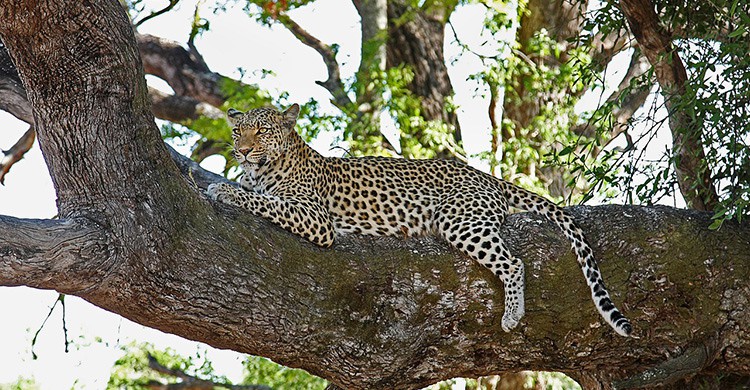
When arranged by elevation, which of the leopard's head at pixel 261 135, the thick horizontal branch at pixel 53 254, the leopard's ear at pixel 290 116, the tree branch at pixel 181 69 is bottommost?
the thick horizontal branch at pixel 53 254

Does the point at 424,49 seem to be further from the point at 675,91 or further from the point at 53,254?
the point at 53,254

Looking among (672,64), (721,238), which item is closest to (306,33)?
(672,64)

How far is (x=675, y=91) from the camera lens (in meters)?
7.72

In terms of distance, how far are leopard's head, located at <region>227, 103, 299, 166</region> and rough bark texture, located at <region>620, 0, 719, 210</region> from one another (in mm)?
2634

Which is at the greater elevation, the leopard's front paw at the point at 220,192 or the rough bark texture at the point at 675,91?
the rough bark texture at the point at 675,91

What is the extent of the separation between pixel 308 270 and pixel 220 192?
0.82 metres

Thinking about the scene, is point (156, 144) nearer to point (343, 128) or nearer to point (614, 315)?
point (614, 315)

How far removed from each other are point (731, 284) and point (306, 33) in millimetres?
9463

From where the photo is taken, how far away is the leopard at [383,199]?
21.2 ft

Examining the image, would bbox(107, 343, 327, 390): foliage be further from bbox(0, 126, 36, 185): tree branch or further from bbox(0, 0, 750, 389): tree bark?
bbox(0, 0, 750, 389): tree bark

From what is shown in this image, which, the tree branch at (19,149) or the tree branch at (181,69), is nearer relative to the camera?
the tree branch at (19,149)

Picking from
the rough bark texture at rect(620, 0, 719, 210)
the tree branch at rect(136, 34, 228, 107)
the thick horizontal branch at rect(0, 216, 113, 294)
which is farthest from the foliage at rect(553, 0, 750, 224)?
the tree branch at rect(136, 34, 228, 107)

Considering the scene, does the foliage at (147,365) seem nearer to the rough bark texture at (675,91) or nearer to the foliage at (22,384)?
the foliage at (22,384)

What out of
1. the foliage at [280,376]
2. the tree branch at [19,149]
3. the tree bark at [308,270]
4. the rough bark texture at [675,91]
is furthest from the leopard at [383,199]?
the foliage at [280,376]
